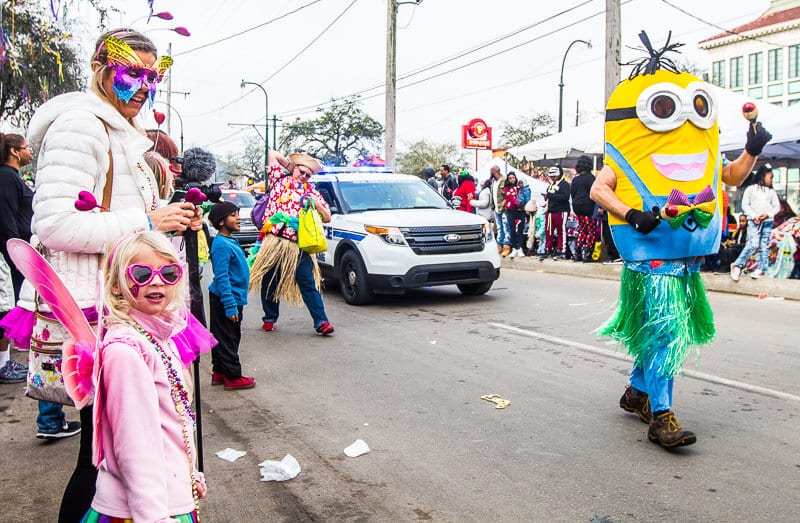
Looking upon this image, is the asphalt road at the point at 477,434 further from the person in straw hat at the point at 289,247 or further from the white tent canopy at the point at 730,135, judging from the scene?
the white tent canopy at the point at 730,135

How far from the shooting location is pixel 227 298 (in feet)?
19.2

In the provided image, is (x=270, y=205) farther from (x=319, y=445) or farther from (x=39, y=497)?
(x=39, y=497)

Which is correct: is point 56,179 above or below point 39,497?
above

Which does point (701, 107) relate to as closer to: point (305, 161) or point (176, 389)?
point (176, 389)

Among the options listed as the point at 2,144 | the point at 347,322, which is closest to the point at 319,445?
the point at 2,144

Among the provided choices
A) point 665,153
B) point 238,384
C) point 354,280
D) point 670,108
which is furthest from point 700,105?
point 354,280

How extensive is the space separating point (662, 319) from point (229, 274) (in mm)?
3298

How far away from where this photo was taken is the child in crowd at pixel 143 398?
6.81 feet

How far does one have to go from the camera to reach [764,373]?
608cm

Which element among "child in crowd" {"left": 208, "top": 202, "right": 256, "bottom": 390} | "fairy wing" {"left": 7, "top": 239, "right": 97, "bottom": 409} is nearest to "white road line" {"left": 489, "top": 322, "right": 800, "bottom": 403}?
"child in crowd" {"left": 208, "top": 202, "right": 256, "bottom": 390}

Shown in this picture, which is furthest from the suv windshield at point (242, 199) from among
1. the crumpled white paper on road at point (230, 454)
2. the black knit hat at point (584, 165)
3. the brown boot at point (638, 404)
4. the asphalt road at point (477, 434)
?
the brown boot at point (638, 404)

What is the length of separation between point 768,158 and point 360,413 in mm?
12117

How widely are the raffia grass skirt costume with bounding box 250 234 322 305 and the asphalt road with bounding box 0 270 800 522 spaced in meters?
0.48

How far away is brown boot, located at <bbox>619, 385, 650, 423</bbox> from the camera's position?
15.6 ft
